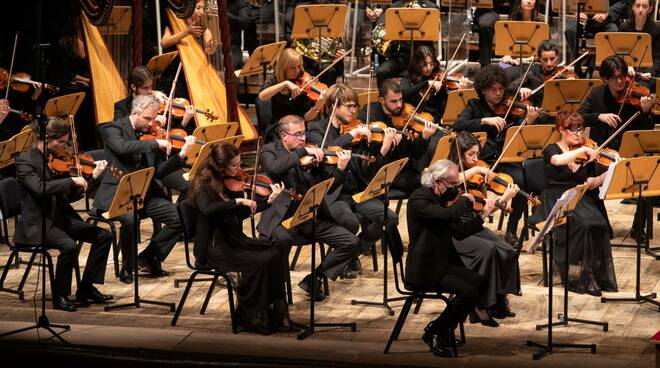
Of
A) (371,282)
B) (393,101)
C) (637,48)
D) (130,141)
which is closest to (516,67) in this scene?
(637,48)

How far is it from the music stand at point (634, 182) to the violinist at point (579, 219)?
221 millimetres

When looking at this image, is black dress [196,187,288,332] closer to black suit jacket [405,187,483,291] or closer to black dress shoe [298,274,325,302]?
black dress shoe [298,274,325,302]

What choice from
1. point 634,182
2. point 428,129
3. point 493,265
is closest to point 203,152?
point 428,129

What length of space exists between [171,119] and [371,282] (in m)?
1.93

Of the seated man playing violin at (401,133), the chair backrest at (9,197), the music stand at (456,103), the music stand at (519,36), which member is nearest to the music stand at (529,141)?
the seated man playing violin at (401,133)

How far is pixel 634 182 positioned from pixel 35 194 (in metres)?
3.50

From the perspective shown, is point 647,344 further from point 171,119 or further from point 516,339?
point 171,119

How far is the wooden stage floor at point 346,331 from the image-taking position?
649 centimetres

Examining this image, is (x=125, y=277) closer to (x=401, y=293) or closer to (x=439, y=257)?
(x=401, y=293)

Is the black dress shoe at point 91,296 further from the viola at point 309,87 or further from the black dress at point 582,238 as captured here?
the black dress at point 582,238

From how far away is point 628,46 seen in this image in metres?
9.95

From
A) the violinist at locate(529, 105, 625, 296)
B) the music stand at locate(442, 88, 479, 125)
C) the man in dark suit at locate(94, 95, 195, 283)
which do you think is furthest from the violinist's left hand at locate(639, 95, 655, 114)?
the man in dark suit at locate(94, 95, 195, 283)

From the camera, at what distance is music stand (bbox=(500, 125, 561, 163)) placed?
836cm

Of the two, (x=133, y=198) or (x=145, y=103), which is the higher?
(x=145, y=103)
